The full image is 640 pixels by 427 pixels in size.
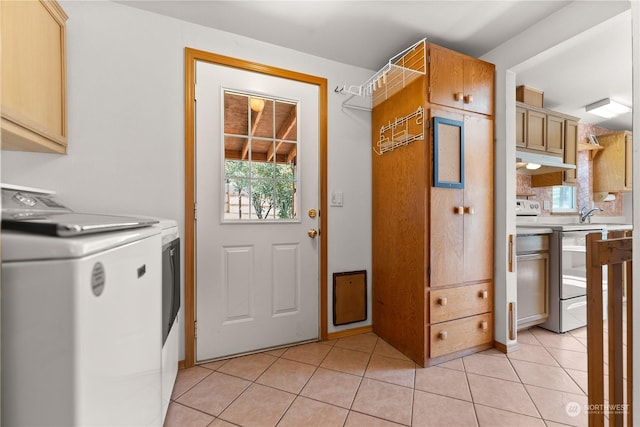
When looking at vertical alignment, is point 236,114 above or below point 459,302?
above

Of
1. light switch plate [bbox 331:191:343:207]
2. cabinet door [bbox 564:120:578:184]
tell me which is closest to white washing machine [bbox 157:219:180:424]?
light switch plate [bbox 331:191:343:207]

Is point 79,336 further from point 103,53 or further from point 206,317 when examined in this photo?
point 103,53

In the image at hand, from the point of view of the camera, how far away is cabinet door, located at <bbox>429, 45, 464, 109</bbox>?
71.4 inches

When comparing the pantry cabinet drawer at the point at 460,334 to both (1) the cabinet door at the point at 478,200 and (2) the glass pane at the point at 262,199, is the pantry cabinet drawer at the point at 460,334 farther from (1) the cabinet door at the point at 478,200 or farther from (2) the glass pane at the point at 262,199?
(2) the glass pane at the point at 262,199

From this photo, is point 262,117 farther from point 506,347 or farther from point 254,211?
point 506,347

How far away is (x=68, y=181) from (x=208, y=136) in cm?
82

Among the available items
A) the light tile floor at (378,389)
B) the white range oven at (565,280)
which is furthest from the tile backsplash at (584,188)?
the light tile floor at (378,389)

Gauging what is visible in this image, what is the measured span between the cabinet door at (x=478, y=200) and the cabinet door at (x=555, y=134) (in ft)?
4.20

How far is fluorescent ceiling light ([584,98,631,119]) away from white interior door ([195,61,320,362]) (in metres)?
3.27

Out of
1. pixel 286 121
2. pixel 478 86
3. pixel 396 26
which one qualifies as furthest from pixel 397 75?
pixel 286 121

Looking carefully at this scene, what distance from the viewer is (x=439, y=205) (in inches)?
72.1

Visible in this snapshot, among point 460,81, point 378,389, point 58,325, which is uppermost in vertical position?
point 460,81

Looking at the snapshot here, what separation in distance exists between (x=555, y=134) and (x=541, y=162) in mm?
479

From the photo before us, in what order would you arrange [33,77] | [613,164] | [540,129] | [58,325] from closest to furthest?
[58,325]
[33,77]
[540,129]
[613,164]
